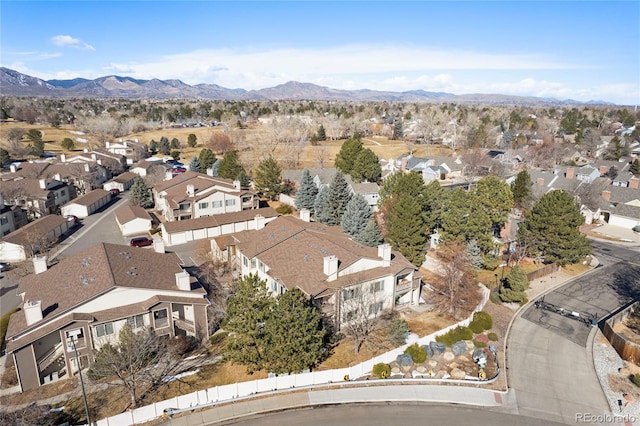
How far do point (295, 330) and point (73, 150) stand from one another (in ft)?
386

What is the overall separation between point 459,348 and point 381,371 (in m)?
7.48

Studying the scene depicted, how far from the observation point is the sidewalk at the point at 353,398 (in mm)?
24891

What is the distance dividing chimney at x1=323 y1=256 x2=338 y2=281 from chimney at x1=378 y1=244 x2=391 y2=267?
15.9 ft

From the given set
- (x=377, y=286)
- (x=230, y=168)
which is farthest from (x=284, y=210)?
(x=377, y=286)

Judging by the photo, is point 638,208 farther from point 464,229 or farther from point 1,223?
point 1,223

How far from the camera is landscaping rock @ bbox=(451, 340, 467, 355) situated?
3112cm

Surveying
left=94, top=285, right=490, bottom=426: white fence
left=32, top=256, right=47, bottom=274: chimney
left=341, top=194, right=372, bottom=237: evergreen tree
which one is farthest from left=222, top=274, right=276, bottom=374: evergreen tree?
left=341, top=194, right=372, bottom=237: evergreen tree

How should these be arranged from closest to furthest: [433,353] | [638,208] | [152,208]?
[433,353]
[638,208]
[152,208]

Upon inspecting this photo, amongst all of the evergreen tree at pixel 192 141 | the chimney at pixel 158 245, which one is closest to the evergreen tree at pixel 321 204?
the chimney at pixel 158 245

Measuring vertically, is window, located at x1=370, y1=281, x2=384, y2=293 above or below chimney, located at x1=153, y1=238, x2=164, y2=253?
below

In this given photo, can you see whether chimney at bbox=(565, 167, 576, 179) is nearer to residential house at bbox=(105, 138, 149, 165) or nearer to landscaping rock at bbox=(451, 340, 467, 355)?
landscaping rock at bbox=(451, 340, 467, 355)

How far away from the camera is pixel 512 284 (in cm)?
3809

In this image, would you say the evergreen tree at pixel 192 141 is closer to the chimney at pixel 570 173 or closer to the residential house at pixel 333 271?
→ the residential house at pixel 333 271

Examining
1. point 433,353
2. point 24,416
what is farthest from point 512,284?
point 24,416
